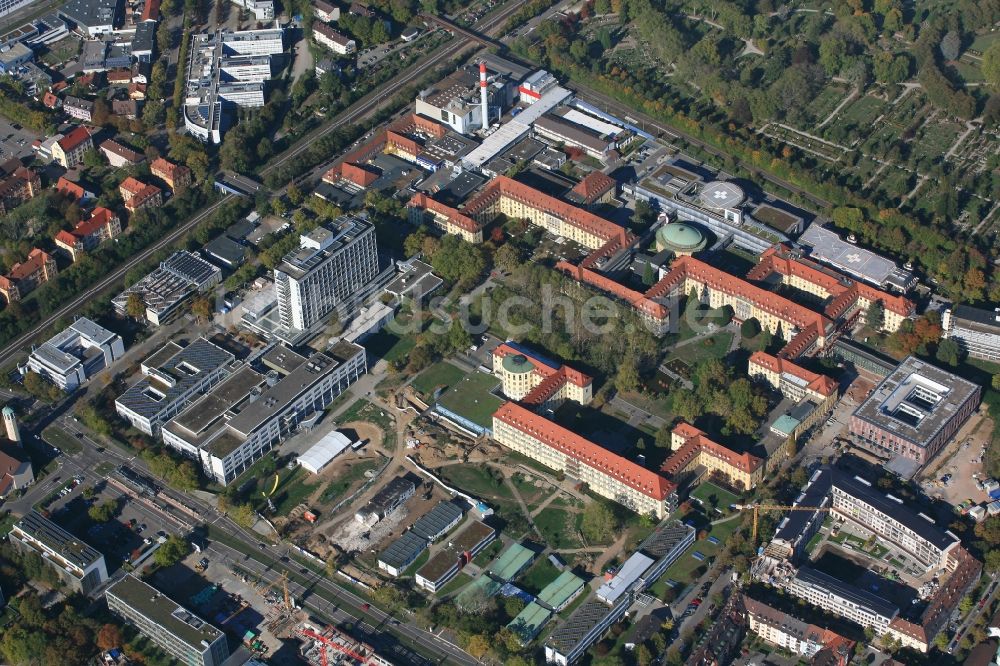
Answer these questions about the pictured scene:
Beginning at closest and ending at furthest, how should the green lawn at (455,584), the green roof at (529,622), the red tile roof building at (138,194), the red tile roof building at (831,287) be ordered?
the green roof at (529,622) → the green lawn at (455,584) → the red tile roof building at (831,287) → the red tile roof building at (138,194)

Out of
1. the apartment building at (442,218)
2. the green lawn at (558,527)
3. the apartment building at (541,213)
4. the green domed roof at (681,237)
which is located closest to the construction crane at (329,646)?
the green lawn at (558,527)

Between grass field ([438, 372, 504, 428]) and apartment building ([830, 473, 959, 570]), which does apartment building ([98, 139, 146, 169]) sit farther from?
apartment building ([830, 473, 959, 570])

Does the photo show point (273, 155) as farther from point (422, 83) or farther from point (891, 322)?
point (891, 322)

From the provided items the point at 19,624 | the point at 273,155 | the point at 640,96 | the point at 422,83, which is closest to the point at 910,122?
the point at 640,96

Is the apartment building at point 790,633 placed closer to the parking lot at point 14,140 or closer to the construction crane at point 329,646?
the construction crane at point 329,646

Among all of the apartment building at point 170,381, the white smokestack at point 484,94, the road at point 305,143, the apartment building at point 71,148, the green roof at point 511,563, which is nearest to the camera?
the green roof at point 511,563

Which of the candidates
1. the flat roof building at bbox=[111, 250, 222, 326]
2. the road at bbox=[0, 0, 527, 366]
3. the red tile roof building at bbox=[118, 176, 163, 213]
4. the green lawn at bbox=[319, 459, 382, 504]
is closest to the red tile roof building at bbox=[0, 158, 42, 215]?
the red tile roof building at bbox=[118, 176, 163, 213]
